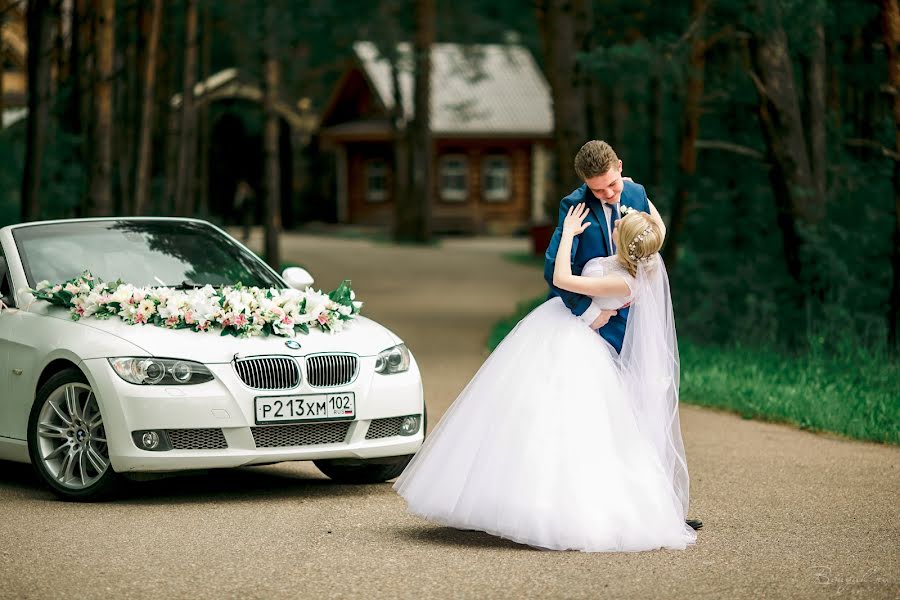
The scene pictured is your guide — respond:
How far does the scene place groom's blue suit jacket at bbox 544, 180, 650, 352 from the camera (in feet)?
24.8

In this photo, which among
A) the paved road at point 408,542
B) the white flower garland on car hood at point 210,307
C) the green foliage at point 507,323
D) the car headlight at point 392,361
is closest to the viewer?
the paved road at point 408,542

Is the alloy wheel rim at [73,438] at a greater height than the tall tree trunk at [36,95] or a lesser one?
lesser

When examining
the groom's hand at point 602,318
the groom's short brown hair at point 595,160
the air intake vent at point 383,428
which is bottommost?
the air intake vent at point 383,428

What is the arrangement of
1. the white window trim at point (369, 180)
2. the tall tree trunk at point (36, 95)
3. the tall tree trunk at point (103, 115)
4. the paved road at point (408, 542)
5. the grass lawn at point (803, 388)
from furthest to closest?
the white window trim at point (369, 180), the tall tree trunk at point (103, 115), the tall tree trunk at point (36, 95), the grass lawn at point (803, 388), the paved road at point (408, 542)

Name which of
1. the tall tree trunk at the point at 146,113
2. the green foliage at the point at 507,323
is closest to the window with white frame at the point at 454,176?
the tall tree trunk at the point at 146,113

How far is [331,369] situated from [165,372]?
2.90ft

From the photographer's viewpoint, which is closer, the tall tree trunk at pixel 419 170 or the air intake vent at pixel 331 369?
the air intake vent at pixel 331 369

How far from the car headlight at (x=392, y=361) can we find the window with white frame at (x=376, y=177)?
51676 mm

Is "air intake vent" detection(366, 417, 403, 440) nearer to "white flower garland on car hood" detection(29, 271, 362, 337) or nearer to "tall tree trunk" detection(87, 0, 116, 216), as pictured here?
"white flower garland on car hood" detection(29, 271, 362, 337)

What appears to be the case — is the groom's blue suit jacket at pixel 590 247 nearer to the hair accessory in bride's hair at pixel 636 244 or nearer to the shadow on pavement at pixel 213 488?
the hair accessory in bride's hair at pixel 636 244

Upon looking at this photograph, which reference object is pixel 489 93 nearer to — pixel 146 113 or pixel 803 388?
pixel 146 113

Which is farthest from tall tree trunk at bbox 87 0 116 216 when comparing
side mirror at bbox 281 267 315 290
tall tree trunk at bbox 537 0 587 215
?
side mirror at bbox 281 267 315 290

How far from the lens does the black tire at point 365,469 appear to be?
30.4 feet

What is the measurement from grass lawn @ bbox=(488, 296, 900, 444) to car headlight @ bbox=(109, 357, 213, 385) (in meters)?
5.30
